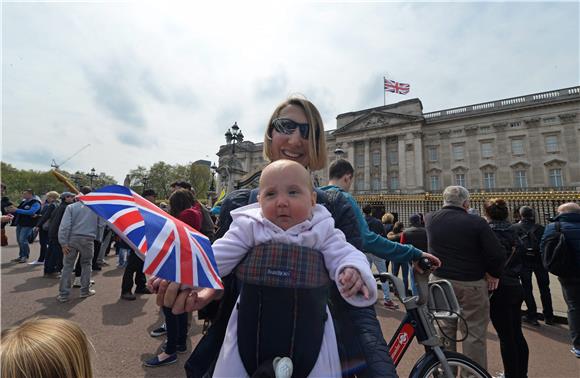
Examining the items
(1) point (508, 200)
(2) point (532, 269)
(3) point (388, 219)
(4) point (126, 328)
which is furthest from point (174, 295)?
(1) point (508, 200)

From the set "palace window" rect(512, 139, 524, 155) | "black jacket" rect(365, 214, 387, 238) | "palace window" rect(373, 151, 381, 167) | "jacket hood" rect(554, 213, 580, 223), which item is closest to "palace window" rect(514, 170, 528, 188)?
"palace window" rect(512, 139, 524, 155)

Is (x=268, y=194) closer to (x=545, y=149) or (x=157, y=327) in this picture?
(x=157, y=327)

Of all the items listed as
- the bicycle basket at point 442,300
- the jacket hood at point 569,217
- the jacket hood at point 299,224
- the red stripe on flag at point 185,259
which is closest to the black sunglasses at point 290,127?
the jacket hood at point 299,224

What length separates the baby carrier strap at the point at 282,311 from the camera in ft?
3.36

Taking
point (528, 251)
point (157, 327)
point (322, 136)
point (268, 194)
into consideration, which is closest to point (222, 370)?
point (268, 194)

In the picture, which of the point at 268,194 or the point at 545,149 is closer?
the point at 268,194

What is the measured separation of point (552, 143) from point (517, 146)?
3192 millimetres

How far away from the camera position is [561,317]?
17.7 feet

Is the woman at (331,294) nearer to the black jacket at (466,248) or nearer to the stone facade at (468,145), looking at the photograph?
the black jacket at (466,248)

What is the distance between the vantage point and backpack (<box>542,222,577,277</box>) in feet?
13.5

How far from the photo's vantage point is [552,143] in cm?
3136

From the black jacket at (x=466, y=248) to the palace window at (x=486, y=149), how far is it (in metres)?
39.3

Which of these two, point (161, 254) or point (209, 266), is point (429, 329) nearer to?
point (209, 266)

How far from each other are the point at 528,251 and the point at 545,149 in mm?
36969
